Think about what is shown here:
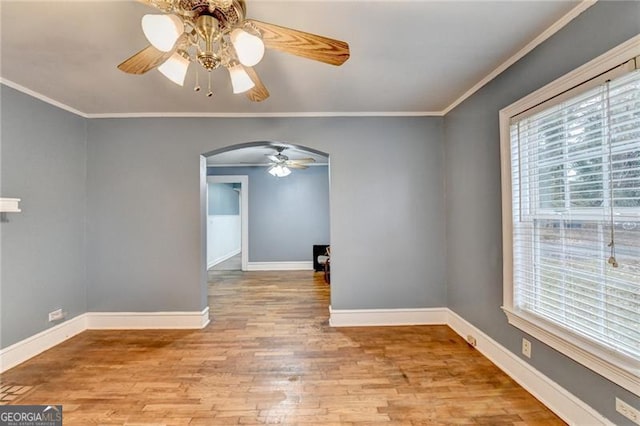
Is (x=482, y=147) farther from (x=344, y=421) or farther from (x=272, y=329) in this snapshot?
(x=272, y=329)

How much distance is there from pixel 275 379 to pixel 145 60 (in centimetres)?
227

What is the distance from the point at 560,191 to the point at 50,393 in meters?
3.73

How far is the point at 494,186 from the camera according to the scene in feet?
7.71

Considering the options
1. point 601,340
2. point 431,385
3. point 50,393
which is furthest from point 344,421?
point 50,393

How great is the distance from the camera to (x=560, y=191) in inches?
69.1

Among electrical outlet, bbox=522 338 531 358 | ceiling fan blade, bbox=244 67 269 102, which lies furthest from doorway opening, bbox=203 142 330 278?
electrical outlet, bbox=522 338 531 358

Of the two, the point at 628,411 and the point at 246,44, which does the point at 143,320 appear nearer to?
the point at 246,44

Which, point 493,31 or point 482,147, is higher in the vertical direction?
point 493,31

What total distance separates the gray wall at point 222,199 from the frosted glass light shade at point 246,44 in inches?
263

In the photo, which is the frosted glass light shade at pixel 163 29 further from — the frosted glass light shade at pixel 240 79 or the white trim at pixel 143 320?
the white trim at pixel 143 320

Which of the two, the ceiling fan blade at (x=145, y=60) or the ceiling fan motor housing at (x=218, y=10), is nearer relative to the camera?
the ceiling fan motor housing at (x=218, y=10)

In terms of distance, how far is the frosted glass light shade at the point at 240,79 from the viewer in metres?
1.59

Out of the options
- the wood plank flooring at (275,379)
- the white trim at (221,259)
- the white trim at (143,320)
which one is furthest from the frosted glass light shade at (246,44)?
the white trim at (221,259)

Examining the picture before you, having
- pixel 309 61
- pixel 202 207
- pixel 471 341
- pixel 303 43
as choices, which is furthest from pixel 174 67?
pixel 471 341
